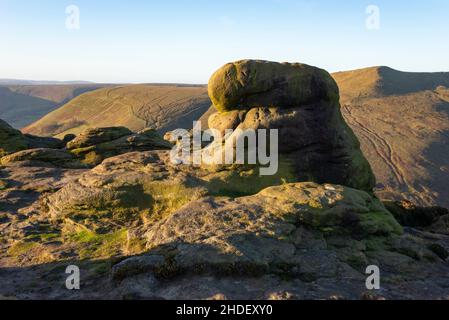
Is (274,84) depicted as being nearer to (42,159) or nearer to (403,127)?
(42,159)

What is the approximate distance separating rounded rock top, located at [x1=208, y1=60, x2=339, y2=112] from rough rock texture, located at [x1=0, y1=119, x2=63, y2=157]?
24.9 m

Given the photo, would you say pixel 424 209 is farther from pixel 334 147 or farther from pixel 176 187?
pixel 176 187

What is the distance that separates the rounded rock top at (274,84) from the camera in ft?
69.6

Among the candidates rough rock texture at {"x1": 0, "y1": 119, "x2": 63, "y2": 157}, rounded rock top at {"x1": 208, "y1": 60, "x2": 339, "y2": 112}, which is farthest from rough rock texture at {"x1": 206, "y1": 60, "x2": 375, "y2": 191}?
rough rock texture at {"x1": 0, "y1": 119, "x2": 63, "y2": 157}

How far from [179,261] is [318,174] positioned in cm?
1029

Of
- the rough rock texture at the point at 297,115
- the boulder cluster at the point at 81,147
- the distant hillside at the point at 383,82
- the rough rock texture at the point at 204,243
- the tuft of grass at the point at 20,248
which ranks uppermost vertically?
the distant hillside at the point at 383,82

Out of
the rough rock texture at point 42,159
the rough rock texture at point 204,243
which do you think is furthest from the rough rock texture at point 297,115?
the rough rock texture at point 42,159

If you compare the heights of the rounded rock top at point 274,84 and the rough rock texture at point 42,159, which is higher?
the rounded rock top at point 274,84

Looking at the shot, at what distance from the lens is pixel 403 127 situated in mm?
77312

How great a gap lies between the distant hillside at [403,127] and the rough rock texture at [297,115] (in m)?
32.3

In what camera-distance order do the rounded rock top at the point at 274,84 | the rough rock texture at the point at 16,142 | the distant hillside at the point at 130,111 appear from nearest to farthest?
the rounded rock top at the point at 274,84, the rough rock texture at the point at 16,142, the distant hillside at the point at 130,111

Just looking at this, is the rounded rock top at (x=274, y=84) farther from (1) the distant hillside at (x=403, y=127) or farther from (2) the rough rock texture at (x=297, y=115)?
(1) the distant hillside at (x=403, y=127)

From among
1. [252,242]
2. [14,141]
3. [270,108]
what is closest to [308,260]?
[252,242]

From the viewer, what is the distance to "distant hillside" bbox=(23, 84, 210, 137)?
115 meters
